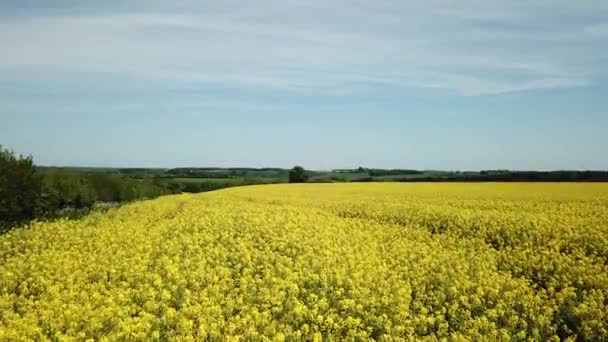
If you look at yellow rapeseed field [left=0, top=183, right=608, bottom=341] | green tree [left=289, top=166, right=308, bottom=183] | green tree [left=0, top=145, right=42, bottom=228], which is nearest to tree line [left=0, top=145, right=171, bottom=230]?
green tree [left=0, top=145, right=42, bottom=228]

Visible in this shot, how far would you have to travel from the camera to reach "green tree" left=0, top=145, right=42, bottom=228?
92.3 ft

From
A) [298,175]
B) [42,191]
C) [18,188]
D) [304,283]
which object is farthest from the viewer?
[298,175]

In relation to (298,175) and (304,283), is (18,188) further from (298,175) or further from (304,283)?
(298,175)

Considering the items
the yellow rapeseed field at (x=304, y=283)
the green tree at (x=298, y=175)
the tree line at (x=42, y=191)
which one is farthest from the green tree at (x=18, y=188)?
the green tree at (x=298, y=175)

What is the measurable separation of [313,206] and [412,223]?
28.0 feet

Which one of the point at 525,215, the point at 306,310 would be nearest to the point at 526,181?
the point at 525,215

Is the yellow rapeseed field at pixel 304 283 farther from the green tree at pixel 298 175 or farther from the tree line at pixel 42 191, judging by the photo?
the green tree at pixel 298 175

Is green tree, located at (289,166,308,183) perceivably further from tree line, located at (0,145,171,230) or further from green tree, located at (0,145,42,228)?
green tree, located at (0,145,42,228)

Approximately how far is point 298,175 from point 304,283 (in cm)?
6346

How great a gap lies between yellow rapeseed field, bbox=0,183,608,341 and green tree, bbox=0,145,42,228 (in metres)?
12.7

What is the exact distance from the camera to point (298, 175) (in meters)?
73.6

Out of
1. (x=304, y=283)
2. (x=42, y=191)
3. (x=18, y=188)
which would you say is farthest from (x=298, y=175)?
(x=304, y=283)

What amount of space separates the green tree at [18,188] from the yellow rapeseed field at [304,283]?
12672 millimetres

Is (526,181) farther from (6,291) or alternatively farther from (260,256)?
(6,291)
